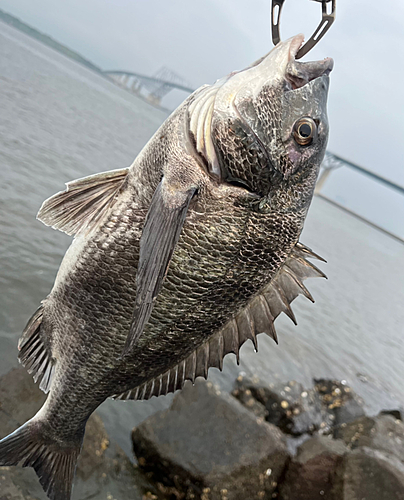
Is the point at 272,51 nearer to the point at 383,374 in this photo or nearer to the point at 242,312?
the point at 242,312

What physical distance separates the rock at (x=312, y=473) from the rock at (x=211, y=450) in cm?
15

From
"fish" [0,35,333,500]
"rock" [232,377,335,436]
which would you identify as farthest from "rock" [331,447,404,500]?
"fish" [0,35,333,500]

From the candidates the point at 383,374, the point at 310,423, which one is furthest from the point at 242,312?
the point at 383,374

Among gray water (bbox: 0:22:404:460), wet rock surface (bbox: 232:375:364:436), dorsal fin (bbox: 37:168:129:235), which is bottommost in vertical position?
gray water (bbox: 0:22:404:460)

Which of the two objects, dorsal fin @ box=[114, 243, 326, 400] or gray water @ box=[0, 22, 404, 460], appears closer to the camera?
dorsal fin @ box=[114, 243, 326, 400]

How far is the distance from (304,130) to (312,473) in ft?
14.2

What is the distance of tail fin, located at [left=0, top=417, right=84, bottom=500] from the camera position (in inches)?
114

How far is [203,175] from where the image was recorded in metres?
2.10

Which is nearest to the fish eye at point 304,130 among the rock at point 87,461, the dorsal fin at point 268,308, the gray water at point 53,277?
the dorsal fin at point 268,308

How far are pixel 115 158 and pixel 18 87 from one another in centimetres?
854

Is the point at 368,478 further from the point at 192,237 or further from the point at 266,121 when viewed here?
the point at 266,121

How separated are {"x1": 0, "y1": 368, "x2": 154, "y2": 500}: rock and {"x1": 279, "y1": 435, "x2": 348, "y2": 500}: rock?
5.79 feet

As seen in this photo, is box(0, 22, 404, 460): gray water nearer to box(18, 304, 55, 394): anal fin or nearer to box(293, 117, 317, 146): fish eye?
box(18, 304, 55, 394): anal fin

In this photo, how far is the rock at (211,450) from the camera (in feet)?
14.5
